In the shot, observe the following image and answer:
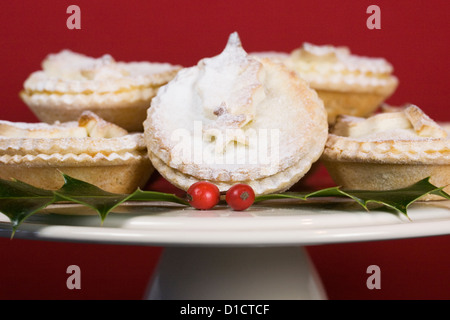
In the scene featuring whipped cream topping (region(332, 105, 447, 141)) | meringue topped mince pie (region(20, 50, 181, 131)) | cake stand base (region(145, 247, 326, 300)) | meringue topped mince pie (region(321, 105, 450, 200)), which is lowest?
cake stand base (region(145, 247, 326, 300))

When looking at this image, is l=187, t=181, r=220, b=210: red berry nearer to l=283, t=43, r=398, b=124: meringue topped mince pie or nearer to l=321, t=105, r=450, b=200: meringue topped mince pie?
l=321, t=105, r=450, b=200: meringue topped mince pie

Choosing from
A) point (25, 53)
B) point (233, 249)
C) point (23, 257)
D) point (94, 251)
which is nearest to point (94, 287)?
point (94, 251)

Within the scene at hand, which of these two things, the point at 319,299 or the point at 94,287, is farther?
the point at 94,287

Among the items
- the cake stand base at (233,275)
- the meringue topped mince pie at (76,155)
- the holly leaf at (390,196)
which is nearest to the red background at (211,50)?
the meringue topped mince pie at (76,155)

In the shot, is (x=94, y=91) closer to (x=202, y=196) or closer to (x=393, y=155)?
(x=202, y=196)

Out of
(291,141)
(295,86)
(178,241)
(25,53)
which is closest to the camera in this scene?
(178,241)

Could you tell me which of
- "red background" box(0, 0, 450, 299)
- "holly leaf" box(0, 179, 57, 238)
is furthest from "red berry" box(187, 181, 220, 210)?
"red background" box(0, 0, 450, 299)

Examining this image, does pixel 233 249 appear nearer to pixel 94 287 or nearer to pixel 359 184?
pixel 359 184

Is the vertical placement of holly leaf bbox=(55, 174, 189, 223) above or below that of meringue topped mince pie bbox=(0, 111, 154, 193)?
below
